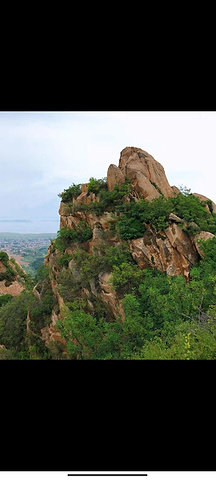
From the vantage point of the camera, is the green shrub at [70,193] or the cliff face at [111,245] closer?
the cliff face at [111,245]

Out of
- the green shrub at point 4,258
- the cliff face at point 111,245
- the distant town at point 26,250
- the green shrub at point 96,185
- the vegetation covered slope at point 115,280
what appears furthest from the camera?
the distant town at point 26,250

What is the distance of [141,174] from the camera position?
43.5 ft

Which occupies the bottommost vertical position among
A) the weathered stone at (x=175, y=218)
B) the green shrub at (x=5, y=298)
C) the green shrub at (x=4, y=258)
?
the green shrub at (x=5, y=298)

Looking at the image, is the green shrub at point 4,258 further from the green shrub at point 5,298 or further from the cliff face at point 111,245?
the cliff face at point 111,245

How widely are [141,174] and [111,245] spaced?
3874mm

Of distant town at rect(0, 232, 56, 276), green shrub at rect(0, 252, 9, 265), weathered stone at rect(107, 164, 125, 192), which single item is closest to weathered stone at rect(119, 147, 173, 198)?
weathered stone at rect(107, 164, 125, 192)

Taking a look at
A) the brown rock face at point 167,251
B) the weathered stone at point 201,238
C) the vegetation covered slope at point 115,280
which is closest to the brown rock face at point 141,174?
the vegetation covered slope at point 115,280

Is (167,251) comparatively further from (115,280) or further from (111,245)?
(111,245)

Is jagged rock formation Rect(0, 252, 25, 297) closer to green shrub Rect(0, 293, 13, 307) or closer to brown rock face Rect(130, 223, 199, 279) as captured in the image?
green shrub Rect(0, 293, 13, 307)

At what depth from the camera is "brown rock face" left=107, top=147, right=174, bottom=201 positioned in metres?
12.9

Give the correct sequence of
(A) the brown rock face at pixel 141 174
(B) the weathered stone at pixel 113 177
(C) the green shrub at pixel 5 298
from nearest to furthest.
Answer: (A) the brown rock face at pixel 141 174
(B) the weathered stone at pixel 113 177
(C) the green shrub at pixel 5 298

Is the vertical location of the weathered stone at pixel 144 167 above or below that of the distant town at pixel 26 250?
above

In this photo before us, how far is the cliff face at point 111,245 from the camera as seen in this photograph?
10719 mm
